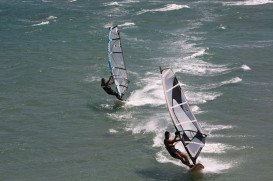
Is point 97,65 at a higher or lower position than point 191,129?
lower

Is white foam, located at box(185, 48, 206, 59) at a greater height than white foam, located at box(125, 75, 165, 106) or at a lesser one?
lesser

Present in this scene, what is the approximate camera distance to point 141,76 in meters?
46.0

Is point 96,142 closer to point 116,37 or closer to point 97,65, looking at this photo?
point 116,37

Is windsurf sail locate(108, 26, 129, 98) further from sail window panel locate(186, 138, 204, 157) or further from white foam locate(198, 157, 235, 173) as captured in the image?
sail window panel locate(186, 138, 204, 157)

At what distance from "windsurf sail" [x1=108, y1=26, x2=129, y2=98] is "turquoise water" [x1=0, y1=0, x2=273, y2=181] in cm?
139

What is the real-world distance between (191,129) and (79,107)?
45.5ft

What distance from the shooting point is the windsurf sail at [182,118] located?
89.9ft

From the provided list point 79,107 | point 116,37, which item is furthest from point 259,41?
point 79,107

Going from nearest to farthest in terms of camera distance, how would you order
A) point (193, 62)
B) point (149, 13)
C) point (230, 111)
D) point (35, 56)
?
1. point (230, 111)
2. point (193, 62)
3. point (35, 56)
4. point (149, 13)

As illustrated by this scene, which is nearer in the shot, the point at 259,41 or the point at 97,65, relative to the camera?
the point at 97,65

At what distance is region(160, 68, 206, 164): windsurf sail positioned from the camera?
27406 millimetres

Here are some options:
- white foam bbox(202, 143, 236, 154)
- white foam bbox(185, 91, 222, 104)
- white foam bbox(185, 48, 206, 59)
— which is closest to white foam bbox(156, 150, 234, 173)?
white foam bbox(202, 143, 236, 154)

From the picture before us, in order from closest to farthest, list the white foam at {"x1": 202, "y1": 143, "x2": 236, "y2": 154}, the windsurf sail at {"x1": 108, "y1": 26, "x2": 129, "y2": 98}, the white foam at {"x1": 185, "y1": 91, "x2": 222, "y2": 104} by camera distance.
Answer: the white foam at {"x1": 202, "y1": 143, "x2": 236, "y2": 154} → the white foam at {"x1": 185, "y1": 91, "x2": 222, "y2": 104} → the windsurf sail at {"x1": 108, "y1": 26, "x2": 129, "y2": 98}

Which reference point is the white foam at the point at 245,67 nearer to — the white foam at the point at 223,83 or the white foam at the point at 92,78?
the white foam at the point at 223,83
